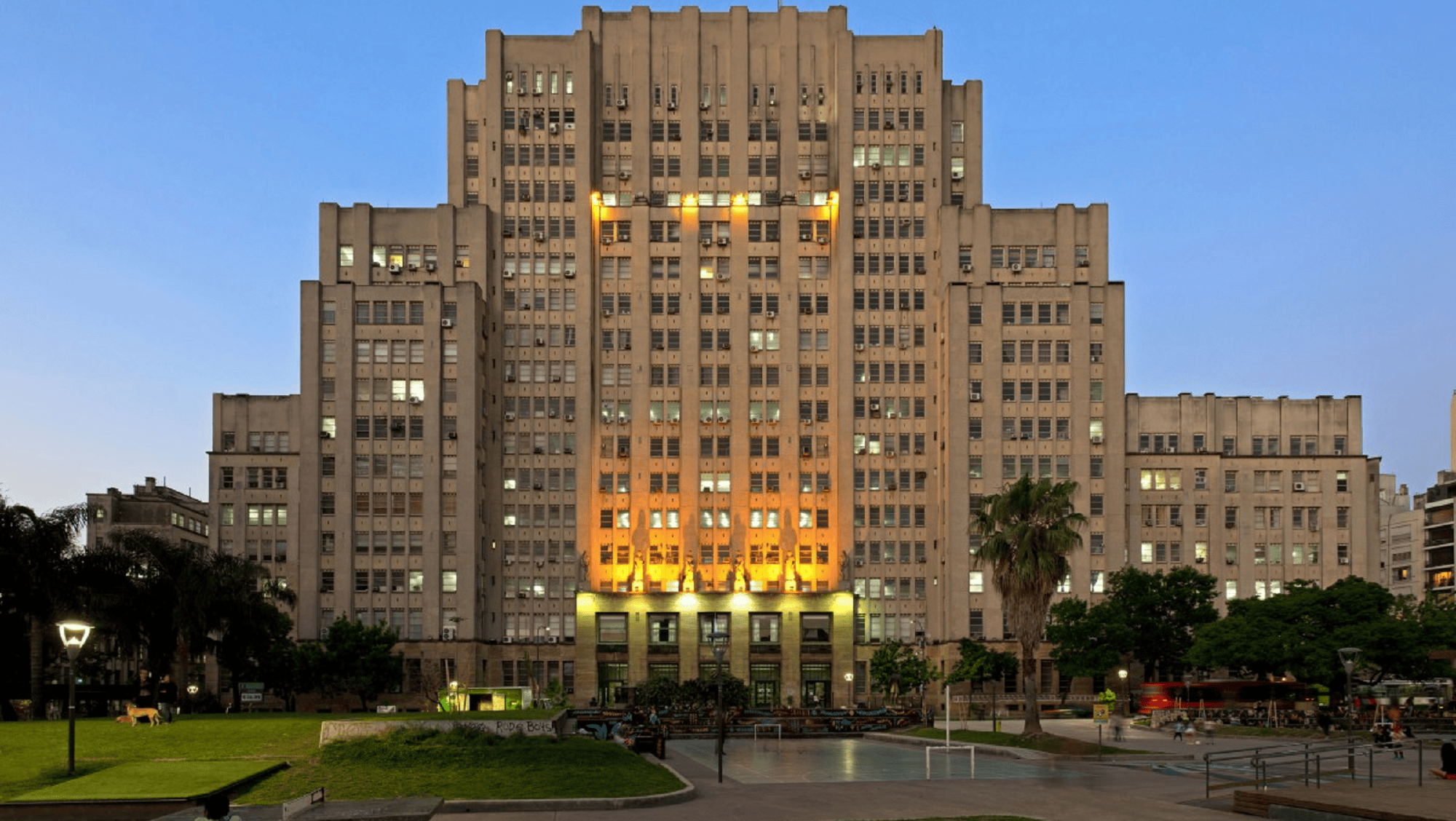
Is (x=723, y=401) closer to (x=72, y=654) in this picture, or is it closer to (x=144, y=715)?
(x=144, y=715)

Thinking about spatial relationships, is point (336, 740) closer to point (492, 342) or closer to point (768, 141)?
point (492, 342)

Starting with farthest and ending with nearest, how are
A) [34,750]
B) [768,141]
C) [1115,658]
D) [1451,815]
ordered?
1. [768,141]
2. [1115,658]
3. [34,750]
4. [1451,815]

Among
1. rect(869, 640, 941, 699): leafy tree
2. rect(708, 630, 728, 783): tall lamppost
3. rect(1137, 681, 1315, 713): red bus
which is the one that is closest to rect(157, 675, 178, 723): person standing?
rect(708, 630, 728, 783): tall lamppost

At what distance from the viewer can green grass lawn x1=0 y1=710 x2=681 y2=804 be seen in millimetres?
35875

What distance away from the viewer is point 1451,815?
29281 mm

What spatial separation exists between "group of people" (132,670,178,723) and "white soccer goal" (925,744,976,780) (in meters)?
25.6

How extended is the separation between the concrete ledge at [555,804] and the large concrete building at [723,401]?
82550 mm

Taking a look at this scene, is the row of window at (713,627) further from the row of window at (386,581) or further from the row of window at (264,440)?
the row of window at (264,440)

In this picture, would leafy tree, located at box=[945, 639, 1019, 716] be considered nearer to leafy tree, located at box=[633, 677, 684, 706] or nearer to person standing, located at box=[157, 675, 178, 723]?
leafy tree, located at box=[633, 677, 684, 706]

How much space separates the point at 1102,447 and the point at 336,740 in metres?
87.5

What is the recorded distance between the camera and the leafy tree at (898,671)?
10200 cm

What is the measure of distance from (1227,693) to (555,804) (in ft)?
243

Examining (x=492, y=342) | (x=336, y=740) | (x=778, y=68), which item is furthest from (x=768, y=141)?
(x=336, y=740)

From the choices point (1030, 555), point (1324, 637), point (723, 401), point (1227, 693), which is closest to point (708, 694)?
point (1030, 555)
